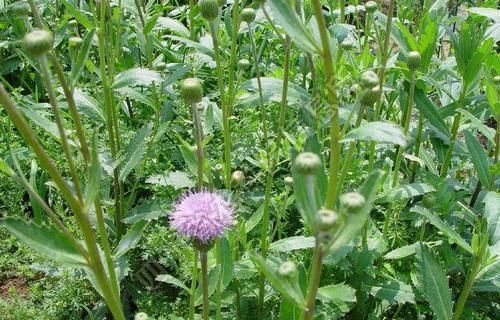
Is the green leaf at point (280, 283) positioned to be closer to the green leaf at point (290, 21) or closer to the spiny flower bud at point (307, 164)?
the spiny flower bud at point (307, 164)

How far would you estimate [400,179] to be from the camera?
2789mm

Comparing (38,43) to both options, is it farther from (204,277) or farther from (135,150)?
(135,150)

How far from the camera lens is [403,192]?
217cm

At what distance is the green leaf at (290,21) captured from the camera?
4.13 feet

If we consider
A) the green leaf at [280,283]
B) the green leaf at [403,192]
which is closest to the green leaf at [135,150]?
the green leaf at [403,192]

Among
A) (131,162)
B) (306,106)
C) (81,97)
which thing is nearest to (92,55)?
(81,97)

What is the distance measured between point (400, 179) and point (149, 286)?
122 centimetres

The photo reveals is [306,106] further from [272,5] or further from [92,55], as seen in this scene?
[92,55]

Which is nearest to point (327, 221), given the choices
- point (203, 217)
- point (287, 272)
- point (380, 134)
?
point (287, 272)

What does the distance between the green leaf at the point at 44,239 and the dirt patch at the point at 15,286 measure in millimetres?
1445

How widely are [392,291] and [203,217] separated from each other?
92 centimetres

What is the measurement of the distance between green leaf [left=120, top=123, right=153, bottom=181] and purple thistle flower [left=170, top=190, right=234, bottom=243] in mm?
742

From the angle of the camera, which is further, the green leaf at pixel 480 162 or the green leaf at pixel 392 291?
the green leaf at pixel 480 162

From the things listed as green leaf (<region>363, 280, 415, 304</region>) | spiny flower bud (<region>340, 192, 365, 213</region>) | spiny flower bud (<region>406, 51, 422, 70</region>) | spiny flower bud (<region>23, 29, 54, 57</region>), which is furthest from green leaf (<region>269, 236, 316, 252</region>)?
spiny flower bud (<region>23, 29, 54, 57</region>)
